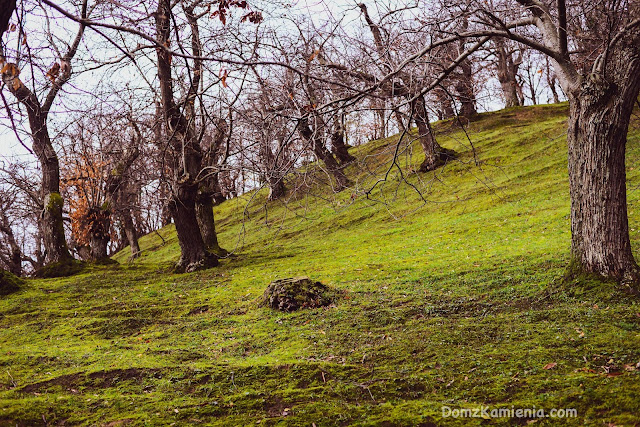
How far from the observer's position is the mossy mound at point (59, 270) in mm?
15289

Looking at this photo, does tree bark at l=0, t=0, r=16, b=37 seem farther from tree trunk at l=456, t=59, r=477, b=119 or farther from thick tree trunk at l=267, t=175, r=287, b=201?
tree trunk at l=456, t=59, r=477, b=119

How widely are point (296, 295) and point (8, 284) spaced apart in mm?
8247

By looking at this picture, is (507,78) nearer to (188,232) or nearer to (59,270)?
(188,232)

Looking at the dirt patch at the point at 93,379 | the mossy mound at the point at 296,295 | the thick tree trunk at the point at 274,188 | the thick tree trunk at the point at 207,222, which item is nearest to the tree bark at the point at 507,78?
the thick tree trunk at the point at 207,222

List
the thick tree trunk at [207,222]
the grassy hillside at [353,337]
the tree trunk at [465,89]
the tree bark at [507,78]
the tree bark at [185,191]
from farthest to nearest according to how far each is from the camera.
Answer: the tree bark at [507,78] < the thick tree trunk at [207,222] < the tree bark at [185,191] < the tree trunk at [465,89] < the grassy hillside at [353,337]

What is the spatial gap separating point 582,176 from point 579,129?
2.20 feet

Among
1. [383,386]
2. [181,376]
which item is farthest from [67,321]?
[383,386]

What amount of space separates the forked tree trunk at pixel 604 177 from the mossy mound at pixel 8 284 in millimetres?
12770

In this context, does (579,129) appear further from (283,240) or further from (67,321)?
(283,240)

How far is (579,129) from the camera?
7023 mm

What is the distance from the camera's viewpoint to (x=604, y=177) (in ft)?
22.2

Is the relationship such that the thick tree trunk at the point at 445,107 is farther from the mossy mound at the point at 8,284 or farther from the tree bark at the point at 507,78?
the tree bark at the point at 507,78

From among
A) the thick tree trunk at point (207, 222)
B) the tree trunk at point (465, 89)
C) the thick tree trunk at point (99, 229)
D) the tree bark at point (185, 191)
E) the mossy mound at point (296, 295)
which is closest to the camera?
the tree trunk at point (465, 89)

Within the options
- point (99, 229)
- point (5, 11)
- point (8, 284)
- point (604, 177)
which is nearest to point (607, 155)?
point (604, 177)
